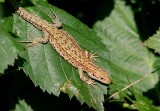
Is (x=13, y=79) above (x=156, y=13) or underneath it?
underneath

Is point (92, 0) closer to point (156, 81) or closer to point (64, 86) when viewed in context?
point (156, 81)

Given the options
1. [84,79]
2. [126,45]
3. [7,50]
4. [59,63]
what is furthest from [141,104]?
[7,50]

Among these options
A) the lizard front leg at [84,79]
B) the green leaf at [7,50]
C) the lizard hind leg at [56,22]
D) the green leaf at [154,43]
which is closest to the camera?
the green leaf at [7,50]

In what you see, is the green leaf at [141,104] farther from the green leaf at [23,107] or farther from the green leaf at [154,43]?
the green leaf at [23,107]

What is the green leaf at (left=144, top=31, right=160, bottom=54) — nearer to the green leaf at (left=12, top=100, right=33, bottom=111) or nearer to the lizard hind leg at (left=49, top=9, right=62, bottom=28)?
the lizard hind leg at (left=49, top=9, right=62, bottom=28)

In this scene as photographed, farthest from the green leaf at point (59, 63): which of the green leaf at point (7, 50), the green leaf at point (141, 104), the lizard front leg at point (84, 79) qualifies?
the green leaf at point (7, 50)

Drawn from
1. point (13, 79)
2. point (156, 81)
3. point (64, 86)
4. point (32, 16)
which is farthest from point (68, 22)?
point (156, 81)

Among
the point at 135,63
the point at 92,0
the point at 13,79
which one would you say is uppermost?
the point at 92,0
